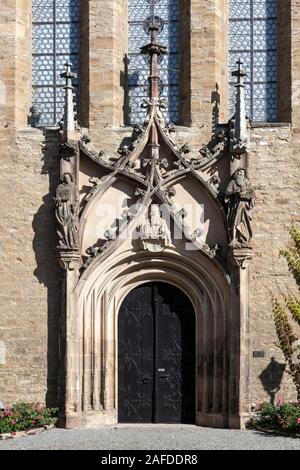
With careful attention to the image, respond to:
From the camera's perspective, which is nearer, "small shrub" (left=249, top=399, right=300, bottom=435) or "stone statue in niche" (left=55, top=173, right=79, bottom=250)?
"small shrub" (left=249, top=399, right=300, bottom=435)

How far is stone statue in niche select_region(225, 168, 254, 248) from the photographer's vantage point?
61.7ft

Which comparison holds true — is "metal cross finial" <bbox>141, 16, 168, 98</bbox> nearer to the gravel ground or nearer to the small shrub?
the small shrub

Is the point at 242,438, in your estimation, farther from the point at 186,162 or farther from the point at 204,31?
the point at 204,31

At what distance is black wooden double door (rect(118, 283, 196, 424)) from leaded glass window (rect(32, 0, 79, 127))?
A: 3.80 metres

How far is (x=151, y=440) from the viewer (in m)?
17.0

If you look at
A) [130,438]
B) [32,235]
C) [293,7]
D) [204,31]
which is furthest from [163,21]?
[130,438]

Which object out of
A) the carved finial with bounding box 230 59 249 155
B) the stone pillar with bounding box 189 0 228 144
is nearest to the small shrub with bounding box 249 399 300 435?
the carved finial with bounding box 230 59 249 155

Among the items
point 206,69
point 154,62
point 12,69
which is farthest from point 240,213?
point 12,69

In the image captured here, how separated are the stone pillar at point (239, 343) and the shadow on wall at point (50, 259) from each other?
288 cm

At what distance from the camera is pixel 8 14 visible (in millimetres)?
19922

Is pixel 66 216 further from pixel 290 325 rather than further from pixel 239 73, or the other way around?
pixel 290 325

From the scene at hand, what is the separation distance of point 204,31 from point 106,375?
606 centimetres

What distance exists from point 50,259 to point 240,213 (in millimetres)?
3263

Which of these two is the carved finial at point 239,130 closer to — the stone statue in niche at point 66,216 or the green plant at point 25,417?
the stone statue in niche at point 66,216
